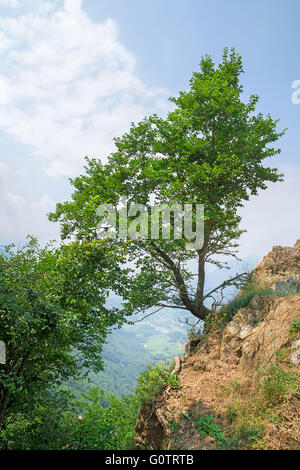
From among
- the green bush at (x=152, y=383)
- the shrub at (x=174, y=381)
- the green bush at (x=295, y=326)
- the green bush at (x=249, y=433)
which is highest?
the green bush at (x=295, y=326)

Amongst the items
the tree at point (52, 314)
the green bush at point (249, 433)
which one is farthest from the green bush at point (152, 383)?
the green bush at point (249, 433)

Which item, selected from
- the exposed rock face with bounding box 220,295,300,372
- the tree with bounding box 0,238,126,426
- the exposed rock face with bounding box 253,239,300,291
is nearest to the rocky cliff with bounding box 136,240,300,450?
the exposed rock face with bounding box 220,295,300,372

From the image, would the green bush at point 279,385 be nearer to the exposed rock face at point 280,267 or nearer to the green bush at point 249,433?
the green bush at point 249,433

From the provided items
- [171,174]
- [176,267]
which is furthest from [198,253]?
[171,174]

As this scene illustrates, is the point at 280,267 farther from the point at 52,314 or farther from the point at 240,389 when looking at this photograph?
the point at 52,314

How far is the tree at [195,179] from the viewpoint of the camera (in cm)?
1136

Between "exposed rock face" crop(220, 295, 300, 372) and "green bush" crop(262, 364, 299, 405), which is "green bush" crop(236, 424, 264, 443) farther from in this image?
"exposed rock face" crop(220, 295, 300, 372)

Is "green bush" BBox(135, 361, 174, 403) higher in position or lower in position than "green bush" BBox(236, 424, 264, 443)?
lower

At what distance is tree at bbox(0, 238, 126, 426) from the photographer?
197 inches

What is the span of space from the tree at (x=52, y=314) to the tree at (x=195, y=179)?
4.01m

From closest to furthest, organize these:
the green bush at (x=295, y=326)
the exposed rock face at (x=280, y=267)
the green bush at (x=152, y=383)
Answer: the green bush at (x=295, y=326) → the green bush at (x=152, y=383) → the exposed rock face at (x=280, y=267)

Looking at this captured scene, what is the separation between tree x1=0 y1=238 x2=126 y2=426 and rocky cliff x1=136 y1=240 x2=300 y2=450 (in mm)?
2959
